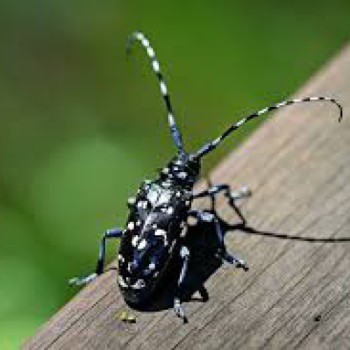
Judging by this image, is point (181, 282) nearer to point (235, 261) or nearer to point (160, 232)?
point (235, 261)

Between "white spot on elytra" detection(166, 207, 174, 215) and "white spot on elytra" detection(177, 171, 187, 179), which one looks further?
"white spot on elytra" detection(177, 171, 187, 179)

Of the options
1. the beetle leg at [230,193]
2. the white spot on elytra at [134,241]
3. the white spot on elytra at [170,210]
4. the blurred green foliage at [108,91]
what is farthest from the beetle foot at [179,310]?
the blurred green foliage at [108,91]

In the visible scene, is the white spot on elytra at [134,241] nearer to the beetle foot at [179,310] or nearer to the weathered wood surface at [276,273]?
the weathered wood surface at [276,273]

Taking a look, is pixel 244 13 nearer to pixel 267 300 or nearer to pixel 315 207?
pixel 315 207

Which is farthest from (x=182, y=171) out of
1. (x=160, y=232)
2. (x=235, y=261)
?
(x=235, y=261)

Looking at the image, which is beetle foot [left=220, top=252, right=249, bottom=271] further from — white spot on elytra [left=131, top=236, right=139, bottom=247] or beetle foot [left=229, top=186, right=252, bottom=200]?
white spot on elytra [left=131, top=236, right=139, bottom=247]

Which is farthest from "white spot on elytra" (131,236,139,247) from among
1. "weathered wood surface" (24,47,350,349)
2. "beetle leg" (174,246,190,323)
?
"weathered wood surface" (24,47,350,349)

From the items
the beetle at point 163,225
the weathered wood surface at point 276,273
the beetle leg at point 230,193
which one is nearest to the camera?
the weathered wood surface at point 276,273
